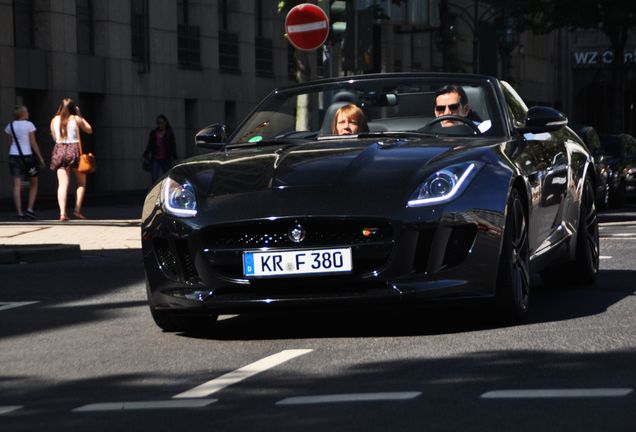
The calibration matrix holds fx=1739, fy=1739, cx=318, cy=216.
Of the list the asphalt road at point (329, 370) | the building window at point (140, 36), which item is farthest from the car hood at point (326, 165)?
the building window at point (140, 36)

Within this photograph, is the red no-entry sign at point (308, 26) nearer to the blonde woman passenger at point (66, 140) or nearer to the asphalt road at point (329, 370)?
the blonde woman passenger at point (66, 140)

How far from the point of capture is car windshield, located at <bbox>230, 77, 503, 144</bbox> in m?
9.86

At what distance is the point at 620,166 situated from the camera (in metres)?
29.2

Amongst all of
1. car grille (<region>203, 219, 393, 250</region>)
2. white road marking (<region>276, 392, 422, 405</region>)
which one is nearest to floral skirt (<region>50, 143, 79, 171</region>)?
car grille (<region>203, 219, 393, 250</region>)

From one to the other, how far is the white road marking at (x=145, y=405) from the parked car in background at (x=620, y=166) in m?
22.2

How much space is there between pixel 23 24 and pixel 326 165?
24.9m

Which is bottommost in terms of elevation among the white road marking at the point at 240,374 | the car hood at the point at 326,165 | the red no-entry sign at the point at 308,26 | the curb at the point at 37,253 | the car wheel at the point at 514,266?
the curb at the point at 37,253

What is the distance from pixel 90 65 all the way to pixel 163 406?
28869 mm

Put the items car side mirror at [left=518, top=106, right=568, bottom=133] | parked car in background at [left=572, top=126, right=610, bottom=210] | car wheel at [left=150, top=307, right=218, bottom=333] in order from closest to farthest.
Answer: car wheel at [left=150, top=307, right=218, bottom=333], car side mirror at [left=518, top=106, right=568, bottom=133], parked car in background at [left=572, top=126, right=610, bottom=210]

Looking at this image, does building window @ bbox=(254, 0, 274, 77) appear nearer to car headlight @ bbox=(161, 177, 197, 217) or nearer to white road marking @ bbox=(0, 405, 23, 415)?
car headlight @ bbox=(161, 177, 197, 217)

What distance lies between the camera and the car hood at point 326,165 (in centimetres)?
845

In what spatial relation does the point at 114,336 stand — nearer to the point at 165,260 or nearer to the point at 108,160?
the point at 165,260

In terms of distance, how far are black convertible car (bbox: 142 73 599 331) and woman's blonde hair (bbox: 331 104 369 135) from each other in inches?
12.0

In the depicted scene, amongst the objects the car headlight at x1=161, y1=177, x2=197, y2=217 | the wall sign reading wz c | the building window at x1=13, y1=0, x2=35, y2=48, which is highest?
the building window at x1=13, y1=0, x2=35, y2=48
